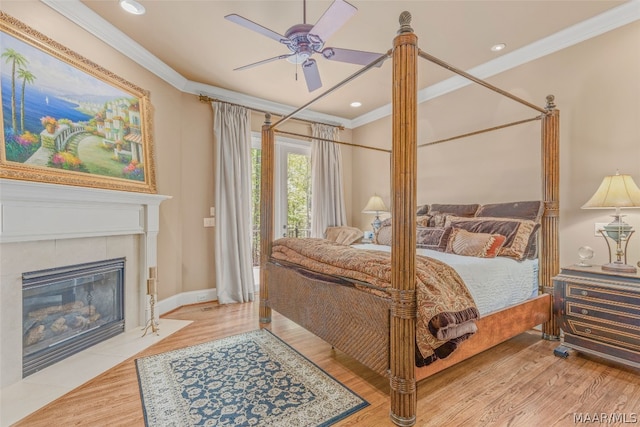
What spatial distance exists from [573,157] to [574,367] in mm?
1861

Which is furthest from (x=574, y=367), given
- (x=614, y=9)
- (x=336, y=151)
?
(x=336, y=151)

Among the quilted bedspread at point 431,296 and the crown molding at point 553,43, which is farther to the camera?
the crown molding at point 553,43

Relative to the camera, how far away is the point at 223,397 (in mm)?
1928

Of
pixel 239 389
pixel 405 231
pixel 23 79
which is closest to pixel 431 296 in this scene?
pixel 405 231

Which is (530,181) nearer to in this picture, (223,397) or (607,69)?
(607,69)

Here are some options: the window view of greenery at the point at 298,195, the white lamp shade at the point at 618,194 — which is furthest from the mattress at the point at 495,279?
the window view of greenery at the point at 298,195

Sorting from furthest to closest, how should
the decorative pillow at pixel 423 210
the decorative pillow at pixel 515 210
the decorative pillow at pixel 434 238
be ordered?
1. the decorative pillow at pixel 423 210
2. the decorative pillow at pixel 434 238
3. the decorative pillow at pixel 515 210

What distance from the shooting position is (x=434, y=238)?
126 inches

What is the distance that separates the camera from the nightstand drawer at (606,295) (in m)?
2.11

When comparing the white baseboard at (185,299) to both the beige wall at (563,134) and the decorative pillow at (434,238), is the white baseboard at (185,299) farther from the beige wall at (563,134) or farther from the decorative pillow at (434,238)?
the beige wall at (563,134)

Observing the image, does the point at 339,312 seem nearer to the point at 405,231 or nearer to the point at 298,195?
the point at 405,231

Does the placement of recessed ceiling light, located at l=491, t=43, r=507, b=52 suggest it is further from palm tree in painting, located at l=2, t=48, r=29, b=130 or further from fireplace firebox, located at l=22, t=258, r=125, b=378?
fireplace firebox, located at l=22, t=258, r=125, b=378

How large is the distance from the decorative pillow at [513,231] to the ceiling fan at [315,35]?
6.23ft

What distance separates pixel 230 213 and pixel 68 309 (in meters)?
1.97
